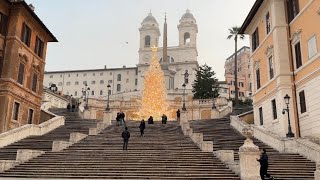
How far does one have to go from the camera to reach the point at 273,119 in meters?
26.7

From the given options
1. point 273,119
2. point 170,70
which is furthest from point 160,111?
point 170,70

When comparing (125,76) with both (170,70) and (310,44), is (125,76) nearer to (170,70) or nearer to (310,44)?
(170,70)

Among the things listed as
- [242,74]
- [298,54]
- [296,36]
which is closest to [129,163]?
[298,54]

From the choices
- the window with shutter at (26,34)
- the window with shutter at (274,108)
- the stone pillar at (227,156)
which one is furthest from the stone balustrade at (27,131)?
the window with shutter at (274,108)

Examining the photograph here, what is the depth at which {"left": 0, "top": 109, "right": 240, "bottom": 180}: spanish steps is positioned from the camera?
17.0 meters

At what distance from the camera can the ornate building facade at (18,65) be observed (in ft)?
97.4

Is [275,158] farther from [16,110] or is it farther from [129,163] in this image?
[16,110]

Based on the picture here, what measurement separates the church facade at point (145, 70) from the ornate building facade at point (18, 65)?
202 feet

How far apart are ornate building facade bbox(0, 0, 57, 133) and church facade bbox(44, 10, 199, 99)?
61.6 m

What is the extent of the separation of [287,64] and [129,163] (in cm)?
1402

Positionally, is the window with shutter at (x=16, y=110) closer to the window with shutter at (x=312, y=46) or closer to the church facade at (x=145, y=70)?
the window with shutter at (x=312, y=46)

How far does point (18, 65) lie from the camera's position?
31.5m

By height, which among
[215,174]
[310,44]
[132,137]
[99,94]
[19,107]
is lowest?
[215,174]

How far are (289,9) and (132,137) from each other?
15390 mm
